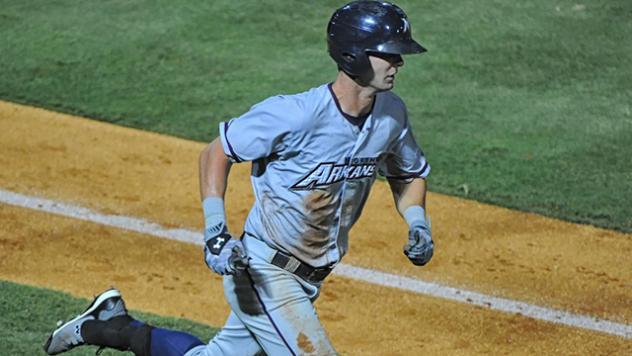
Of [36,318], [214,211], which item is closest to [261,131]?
[214,211]

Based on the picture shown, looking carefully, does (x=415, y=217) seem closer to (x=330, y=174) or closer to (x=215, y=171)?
(x=330, y=174)

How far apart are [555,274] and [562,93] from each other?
3.07 meters

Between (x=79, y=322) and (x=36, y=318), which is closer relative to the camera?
(x=79, y=322)

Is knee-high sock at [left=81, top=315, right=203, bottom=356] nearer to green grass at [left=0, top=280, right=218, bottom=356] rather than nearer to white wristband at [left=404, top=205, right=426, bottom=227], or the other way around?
green grass at [left=0, top=280, right=218, bottom=356]

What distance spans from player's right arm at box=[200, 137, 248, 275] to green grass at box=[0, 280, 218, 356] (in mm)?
1661

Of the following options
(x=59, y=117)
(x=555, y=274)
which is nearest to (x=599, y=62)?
(x=555, y=274)

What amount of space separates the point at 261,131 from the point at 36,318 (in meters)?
2.32

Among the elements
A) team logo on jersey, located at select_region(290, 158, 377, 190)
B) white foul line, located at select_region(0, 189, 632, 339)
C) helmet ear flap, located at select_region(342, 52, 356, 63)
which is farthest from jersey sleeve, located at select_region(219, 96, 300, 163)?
white foul line, located at select_region(0, 189, 632, 339)

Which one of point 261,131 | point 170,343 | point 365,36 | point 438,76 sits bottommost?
point 438,76

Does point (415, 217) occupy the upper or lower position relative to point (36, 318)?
upper

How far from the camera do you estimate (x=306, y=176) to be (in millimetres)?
5051

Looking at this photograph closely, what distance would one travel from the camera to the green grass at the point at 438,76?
30.7 feet

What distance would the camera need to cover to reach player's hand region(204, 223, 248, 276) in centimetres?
478

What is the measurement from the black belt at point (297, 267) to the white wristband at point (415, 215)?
0.41 meters
